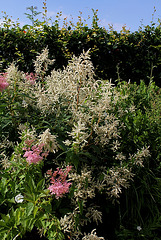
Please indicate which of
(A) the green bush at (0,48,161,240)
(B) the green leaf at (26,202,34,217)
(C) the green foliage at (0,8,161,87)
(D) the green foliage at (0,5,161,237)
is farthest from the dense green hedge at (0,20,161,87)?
(B) the green leaf at (26,202,34,217)

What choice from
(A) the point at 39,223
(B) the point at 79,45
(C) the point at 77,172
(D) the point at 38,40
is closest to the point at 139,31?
(B) the point at 79,45

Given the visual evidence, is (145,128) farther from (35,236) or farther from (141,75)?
(141,75)

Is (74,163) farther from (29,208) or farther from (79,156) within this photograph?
(29,208)

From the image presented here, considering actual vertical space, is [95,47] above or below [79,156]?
above

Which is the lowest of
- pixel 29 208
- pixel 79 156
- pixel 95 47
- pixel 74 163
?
pixel 29 208

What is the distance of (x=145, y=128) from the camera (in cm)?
296

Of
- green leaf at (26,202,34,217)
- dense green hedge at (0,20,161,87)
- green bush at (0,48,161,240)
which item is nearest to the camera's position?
green leaf at (26,202,34,217)

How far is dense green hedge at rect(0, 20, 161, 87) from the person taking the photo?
6645 mm

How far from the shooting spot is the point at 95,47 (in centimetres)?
695

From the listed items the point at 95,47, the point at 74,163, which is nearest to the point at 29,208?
the point at 74,163

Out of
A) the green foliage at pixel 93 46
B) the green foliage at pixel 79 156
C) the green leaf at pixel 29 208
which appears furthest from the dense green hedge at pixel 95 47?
the green leaf at pixel 29 208

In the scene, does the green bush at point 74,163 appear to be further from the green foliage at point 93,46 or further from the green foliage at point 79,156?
the green foliage at point 93,46

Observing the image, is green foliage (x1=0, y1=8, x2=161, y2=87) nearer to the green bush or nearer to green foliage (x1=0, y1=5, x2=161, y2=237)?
green foliage (x1=0, y1=5, x2=161, y2=237)

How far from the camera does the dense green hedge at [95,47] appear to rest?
664 cm
